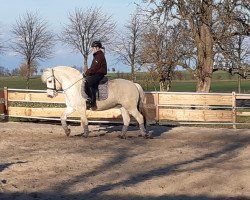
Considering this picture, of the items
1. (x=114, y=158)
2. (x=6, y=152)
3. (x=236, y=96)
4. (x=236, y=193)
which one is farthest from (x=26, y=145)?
(x=236, y=96)

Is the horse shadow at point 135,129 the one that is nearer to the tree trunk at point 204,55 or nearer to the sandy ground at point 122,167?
the sandy ground at point 122,167

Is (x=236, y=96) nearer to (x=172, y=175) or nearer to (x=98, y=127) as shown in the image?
(x=98, y=127)

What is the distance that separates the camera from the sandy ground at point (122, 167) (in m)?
7.40

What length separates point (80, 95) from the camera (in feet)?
41.5

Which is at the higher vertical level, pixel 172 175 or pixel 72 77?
pixel 72 77

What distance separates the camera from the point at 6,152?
10.6 metres

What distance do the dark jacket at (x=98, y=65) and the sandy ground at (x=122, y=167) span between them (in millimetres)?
1710

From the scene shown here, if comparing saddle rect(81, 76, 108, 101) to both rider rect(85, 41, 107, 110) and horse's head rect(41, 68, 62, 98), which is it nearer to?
rider rect(85, 41, 107, 110)

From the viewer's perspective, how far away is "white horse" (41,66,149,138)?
499 inches

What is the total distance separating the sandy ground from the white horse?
2.03 ft

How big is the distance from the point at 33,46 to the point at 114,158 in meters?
34.0

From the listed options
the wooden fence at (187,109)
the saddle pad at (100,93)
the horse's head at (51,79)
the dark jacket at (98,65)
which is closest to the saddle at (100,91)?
the saddle pad at (100,93)

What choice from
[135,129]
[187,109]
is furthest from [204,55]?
[135,129]

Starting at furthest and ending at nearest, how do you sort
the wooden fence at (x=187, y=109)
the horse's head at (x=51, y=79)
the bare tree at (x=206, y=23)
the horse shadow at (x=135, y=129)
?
the bare tree at (x=206, y=23)
the wooden fence at (x=187, y=109)
the horse shadow at (x=135, y=129)
the horse's head at (x=51, y=79)
